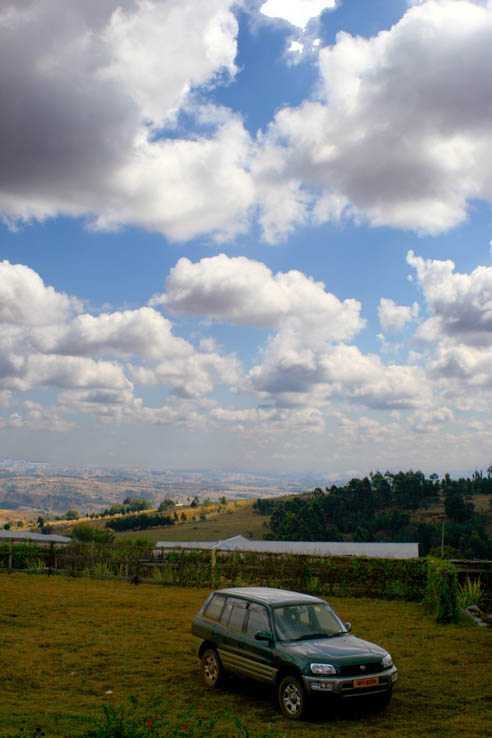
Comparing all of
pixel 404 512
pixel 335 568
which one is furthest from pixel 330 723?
pixel 404 512

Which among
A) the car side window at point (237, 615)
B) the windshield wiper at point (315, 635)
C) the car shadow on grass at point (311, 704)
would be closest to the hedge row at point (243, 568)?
the windshield wiper at point (315, 635)

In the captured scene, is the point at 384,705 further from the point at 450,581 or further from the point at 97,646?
the point at 450,581

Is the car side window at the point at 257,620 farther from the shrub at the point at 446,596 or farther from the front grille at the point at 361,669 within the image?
the shrub at the point at 446,596

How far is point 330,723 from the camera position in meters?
7.84

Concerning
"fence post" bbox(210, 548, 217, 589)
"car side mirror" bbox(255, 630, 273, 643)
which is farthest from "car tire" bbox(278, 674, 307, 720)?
"fence post" bbox(210, 548, 217, 589)

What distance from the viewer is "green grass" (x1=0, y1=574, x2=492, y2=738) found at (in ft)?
25.7

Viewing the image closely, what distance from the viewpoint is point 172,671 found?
1047cm

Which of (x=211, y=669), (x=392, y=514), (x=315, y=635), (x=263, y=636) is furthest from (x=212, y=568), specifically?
(x=392, y=514)

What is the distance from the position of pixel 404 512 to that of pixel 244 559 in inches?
2936

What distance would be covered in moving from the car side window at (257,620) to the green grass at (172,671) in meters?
1.02

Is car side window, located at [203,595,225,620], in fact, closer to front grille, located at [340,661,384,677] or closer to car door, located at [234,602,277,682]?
car door, located at [234,602,277,682]

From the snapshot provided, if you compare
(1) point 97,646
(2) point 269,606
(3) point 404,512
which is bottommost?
(3) point 404,512

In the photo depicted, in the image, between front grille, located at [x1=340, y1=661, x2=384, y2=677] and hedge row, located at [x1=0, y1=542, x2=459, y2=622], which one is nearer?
front grille, located at [x1=340, y1=661, x2=384, y2=677]

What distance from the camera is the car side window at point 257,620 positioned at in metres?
8.74
